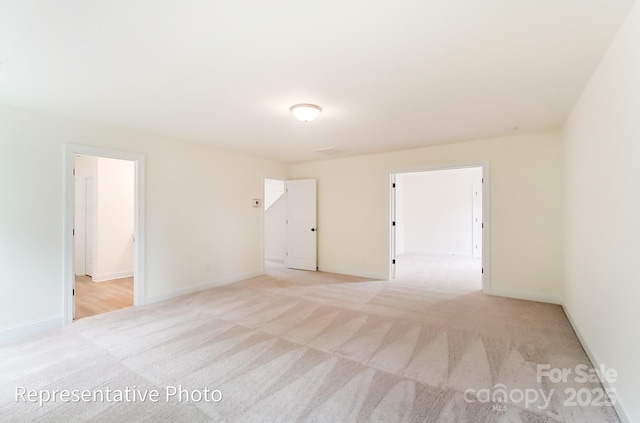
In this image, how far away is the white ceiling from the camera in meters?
1.54

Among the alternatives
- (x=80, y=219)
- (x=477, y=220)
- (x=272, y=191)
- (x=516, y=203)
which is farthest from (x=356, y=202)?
(x=80, y=219)

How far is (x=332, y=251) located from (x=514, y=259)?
10.6 ft

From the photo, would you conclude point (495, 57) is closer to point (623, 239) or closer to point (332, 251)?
point (623, 239)

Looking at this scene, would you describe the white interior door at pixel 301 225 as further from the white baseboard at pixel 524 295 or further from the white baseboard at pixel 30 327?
the white baseboard at pixel 30 327

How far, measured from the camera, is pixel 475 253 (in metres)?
7.60

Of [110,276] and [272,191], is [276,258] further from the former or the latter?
[110,276]

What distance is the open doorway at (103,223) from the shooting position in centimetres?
528

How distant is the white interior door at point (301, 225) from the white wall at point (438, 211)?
351 cm

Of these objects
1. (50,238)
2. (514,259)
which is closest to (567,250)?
(514,259)

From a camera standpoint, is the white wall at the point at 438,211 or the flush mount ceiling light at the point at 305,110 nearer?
the flush mount ceiling light at the point at 305,110

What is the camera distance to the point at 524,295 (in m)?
4.05

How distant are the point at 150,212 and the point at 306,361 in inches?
122

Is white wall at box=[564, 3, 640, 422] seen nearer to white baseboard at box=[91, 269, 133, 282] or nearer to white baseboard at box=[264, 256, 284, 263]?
white baseboard at box=[264, 256, 284, 263]

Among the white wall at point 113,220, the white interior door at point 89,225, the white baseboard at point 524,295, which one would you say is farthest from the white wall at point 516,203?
the white interior door at point 89,225
